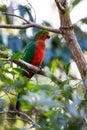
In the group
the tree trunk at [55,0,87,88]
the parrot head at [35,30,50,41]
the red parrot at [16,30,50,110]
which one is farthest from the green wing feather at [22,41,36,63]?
the tree trunk at [55,0,87,88]

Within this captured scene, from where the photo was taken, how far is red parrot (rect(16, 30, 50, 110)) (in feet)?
12.1

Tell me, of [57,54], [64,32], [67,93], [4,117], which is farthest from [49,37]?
[67,93]

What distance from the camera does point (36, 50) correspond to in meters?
3.84

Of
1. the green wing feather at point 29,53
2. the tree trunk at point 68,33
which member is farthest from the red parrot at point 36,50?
the tree trunk at point 68,33

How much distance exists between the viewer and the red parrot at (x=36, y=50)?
3.70m

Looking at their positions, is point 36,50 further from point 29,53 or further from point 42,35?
point 42,35

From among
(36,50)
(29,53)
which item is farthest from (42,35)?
Answer: (29,53)

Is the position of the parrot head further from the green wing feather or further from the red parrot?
the green wing feather

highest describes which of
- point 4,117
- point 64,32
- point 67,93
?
point 64,32

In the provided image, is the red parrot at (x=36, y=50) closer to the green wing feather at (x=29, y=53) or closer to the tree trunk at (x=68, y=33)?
the green wing feather at (x=29, y=53)

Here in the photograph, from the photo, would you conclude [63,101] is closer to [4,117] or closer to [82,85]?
[82,85]

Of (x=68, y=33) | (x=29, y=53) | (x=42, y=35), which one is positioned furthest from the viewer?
(x=42, y=35)

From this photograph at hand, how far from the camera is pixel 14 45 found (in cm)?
375

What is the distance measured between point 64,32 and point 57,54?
6.96ft
